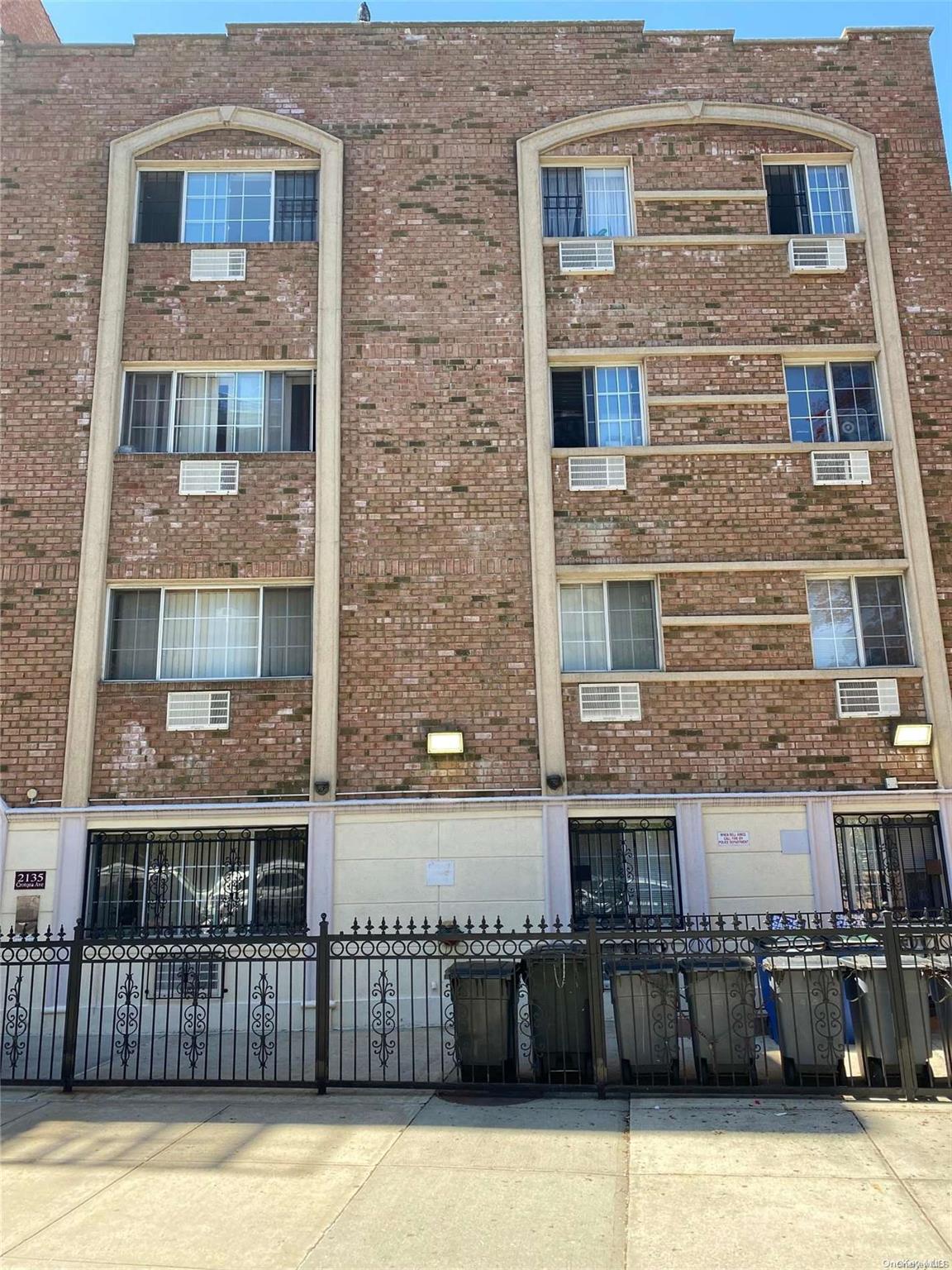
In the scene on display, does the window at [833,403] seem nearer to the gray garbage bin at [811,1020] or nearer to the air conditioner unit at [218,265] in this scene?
the gray garbage bin at [811,1020]

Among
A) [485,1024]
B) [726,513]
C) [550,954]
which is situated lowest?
[485,1024]

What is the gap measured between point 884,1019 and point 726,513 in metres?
6.51

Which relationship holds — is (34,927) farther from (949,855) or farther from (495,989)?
(949,855)

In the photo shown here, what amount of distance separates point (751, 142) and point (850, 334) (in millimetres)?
3228

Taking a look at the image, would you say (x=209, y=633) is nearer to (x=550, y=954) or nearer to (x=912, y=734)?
(x=550, y=954)

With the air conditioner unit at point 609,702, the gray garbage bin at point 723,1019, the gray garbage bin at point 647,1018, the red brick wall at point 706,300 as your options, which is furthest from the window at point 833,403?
the gray garbage bin at point 647,1018

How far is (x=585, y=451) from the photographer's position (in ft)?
39.7

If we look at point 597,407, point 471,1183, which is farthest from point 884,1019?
point 597,407

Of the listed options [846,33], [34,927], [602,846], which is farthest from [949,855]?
[846,33]

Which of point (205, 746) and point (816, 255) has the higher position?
point (816, 255)

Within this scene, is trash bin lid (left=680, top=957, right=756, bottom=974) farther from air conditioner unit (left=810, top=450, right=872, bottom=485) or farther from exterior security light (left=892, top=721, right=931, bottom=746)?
air conditioner unit (left=810, top=450, right=872, bottom=485)

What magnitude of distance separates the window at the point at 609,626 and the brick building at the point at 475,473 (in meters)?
0.06

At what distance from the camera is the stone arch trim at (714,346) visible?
1133 centimetres

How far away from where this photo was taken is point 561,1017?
7543mm
